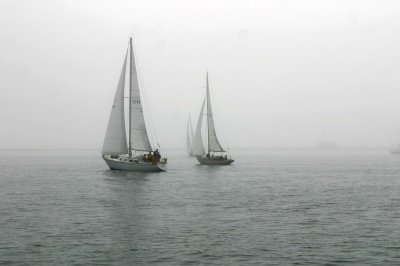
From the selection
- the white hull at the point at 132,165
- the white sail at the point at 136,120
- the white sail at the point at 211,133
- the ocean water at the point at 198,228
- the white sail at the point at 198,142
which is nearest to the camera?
the ocean water at the point at 198,228

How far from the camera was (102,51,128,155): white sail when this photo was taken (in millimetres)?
67375

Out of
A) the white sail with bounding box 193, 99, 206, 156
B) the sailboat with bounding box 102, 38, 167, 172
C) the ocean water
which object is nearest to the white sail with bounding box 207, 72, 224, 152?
the white sail with bounding box 193, 99, 206, 156

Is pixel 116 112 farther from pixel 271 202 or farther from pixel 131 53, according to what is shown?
pixel 271 202

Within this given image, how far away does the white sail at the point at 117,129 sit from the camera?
67.4 m

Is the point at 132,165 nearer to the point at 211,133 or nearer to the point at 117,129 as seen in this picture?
the point at 117,129

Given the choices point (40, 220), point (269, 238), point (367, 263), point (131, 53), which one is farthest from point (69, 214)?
point (131, 53)

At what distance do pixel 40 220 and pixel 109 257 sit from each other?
10965 mm

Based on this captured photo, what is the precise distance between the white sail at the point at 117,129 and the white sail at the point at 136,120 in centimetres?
120

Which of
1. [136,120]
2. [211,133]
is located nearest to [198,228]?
[136,120]

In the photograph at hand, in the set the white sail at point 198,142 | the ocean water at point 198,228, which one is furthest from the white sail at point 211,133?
the ocean water at point 198,228

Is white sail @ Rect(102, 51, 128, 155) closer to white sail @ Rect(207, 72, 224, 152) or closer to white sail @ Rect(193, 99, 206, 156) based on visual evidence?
white sail @ Rect(207, 72, 224, 152)

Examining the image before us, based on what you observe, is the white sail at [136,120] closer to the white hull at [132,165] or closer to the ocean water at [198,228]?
the white hull at [132,165]

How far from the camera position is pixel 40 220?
31141 millimetres

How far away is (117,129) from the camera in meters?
67.8
